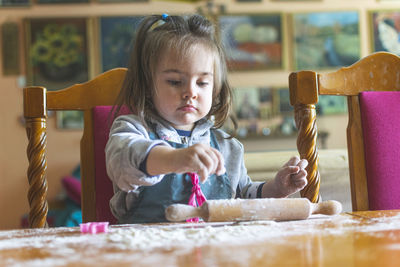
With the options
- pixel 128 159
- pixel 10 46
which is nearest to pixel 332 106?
pixel 10 46

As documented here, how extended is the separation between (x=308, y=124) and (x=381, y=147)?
192 mm

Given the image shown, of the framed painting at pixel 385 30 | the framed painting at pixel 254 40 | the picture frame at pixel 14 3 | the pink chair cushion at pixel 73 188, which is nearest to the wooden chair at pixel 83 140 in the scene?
the pink chair cushion at pixel 73 188

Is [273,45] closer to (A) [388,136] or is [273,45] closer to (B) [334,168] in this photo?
(B) [334,168]

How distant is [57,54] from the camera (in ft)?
14.6

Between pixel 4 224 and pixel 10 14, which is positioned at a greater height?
pixel 10 14

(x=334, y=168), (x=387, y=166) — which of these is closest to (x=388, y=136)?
(x=387, y=166)

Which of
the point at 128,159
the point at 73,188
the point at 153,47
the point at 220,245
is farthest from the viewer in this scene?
the point at 73,188

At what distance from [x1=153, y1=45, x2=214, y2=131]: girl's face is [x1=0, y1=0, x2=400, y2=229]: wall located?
10.9 ft

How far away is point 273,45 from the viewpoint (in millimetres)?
4699

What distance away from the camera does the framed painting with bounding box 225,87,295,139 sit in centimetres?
464

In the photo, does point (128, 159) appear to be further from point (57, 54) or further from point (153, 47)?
point (57, 54)

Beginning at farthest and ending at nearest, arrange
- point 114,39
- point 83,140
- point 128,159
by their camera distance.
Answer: point 114,39 → point 83,140 → point 128,159

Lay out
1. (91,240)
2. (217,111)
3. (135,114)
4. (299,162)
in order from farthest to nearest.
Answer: (217,111)
(135,114)
(299,162)
(91,240)

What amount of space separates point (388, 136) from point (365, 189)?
0.14m
